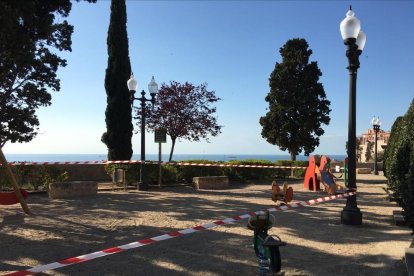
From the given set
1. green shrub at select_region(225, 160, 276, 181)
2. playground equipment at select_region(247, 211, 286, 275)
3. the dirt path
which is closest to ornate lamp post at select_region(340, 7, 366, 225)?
the dirt path

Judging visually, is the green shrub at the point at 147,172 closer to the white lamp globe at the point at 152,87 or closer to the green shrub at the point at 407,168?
the white lamp globe at the point at 152,87

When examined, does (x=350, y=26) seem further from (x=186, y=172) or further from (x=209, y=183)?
(x=186, y=172)

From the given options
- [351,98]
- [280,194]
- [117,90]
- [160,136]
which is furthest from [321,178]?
[117,90]

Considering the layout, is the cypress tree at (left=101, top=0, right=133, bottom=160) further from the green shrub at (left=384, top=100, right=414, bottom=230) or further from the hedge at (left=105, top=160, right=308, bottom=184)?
the green shrub at (left=384, top=100, right=414, bottom=230)

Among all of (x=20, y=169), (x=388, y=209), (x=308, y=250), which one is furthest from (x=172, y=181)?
(x=308, y=250)

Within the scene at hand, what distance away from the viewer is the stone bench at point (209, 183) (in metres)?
16.1

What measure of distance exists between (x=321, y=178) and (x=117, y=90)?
39.0 feet

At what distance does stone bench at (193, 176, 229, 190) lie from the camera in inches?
635

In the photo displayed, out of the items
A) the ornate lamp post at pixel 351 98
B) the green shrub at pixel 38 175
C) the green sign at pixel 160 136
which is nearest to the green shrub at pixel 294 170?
the green sign at pixel 160 136

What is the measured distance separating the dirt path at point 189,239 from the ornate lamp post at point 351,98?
314 mm

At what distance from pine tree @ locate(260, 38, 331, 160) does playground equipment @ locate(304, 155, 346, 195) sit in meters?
11.8

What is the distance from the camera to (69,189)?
13.0 metres

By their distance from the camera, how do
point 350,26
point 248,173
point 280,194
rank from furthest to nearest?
1. point 248,173
2. point 280,194
3. point 350,26

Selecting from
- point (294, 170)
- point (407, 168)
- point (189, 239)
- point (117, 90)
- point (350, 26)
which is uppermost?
point (117, 90)
